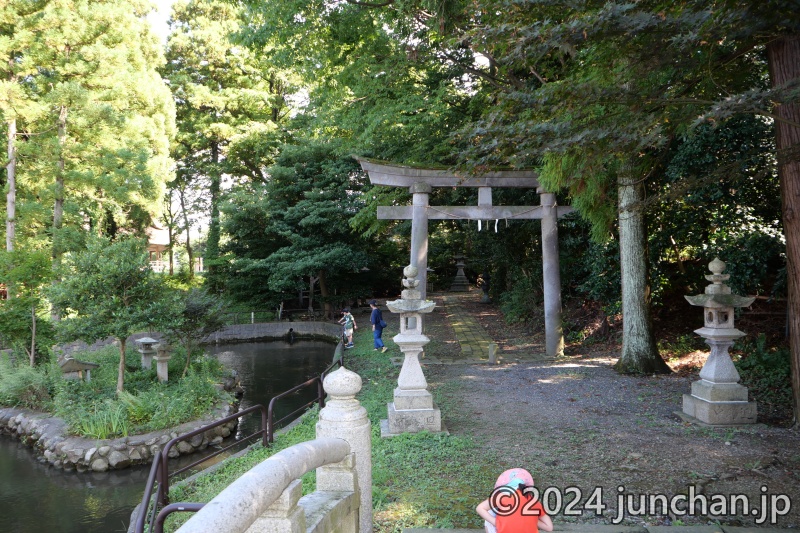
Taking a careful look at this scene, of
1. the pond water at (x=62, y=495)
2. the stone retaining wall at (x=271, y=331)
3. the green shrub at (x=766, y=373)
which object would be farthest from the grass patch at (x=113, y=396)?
the green shrub at (x=766, y=373)

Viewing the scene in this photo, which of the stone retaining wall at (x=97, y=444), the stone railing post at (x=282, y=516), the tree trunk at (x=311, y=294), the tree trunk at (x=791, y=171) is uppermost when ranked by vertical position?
the tree trunk at (x=791, y=171)

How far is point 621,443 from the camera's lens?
568 centimetres

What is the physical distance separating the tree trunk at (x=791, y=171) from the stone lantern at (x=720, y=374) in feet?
2.38

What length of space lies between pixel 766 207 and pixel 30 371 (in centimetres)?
1528

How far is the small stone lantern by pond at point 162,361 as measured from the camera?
461 inches

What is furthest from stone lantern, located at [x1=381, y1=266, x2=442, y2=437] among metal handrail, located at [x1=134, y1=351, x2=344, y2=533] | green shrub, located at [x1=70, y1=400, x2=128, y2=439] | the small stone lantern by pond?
the small stone lantern by pond

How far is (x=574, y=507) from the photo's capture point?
4.18 meters

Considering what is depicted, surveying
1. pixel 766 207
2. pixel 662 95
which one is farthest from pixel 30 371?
pixel 766 207

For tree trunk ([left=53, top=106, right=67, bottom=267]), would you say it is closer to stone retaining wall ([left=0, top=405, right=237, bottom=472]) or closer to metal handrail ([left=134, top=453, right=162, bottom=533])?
stone retaining wall ([left=0, top=405, right=237, bottom=472])

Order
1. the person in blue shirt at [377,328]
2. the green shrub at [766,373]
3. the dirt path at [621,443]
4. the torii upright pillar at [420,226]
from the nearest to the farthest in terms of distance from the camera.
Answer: the dirt path at [621,443], the green shrub at [766,373], the torii upright pillar at [420,226], the person in blue shirt at [377,328]

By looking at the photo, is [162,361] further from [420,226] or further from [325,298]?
[325,298]

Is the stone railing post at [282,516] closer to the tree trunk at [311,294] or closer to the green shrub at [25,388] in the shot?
the green shrub at [25,388]

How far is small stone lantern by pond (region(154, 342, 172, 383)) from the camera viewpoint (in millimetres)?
11719

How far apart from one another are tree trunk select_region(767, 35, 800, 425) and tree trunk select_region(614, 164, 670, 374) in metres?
3.34
